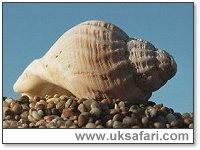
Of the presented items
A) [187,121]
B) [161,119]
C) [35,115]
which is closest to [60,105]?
[35,115]

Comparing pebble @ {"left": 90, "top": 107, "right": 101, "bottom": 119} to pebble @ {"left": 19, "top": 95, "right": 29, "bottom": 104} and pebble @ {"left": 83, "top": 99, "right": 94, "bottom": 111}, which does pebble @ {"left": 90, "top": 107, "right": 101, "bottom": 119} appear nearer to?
pebble @ {"left": 83, "top": 99, "right": 94, "bottom": 111}

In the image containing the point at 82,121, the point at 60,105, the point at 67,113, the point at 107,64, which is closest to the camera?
the point at 82,121

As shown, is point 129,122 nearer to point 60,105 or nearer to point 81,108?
point 81,108

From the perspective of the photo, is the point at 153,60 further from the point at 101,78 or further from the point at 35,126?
the point at 35,126

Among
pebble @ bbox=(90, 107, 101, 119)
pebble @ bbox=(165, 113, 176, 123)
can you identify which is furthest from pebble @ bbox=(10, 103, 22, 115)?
pebble @ bbox=(165, 113, 176, 123)

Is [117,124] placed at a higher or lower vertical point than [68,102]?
lower

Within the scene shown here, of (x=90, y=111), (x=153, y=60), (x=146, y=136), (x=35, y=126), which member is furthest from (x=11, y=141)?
(x=153, y=60)

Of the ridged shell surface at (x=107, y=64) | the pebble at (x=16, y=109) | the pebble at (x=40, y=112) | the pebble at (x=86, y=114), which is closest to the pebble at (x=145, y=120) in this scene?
the pebble at (x=86, y=114)

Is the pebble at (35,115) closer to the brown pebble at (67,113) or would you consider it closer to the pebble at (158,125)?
the brown pebble at (67,113)
